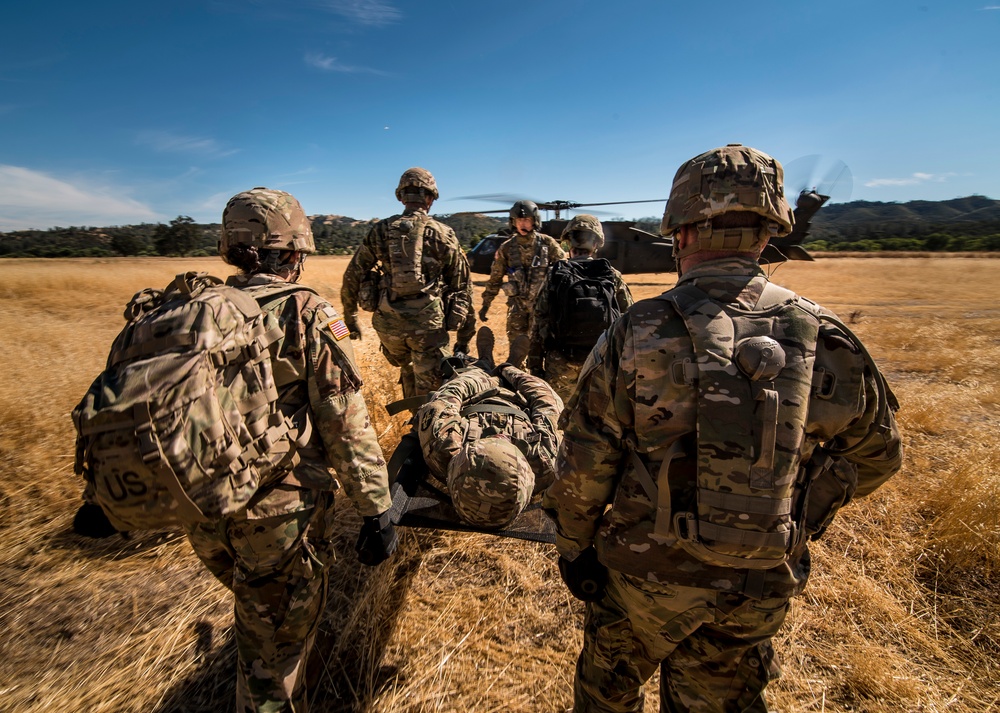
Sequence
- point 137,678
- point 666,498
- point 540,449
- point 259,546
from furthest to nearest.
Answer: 1. point 540,449
2. point 137,678
3. point 259,546
4. point 666,498

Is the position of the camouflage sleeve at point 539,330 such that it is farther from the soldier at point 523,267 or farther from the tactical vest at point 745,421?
the tactical vest at point 745,421

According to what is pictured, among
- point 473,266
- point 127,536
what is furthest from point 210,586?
point 473,266

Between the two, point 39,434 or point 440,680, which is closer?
point 440,680

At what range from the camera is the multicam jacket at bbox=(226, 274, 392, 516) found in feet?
5.70

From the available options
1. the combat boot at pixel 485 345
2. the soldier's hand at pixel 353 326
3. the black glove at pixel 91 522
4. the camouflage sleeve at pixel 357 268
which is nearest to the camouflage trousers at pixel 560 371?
the combat boot at pixel 485 345

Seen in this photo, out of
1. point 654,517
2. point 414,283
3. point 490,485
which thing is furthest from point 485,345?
point 654,517

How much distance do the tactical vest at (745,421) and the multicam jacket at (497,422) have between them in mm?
1612

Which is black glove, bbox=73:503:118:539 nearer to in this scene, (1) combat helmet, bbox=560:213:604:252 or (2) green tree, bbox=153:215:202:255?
(1) combat helmet, bbox=560:213:604:252

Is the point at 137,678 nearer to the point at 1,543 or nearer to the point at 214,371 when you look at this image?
the point at 1,543

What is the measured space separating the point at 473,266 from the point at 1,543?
51.1 ft

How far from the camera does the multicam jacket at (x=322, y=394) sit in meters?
1.74

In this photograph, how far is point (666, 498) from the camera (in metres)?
1.37

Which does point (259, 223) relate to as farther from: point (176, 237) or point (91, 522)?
point (176, 237)

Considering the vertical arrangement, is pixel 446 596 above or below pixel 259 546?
below
